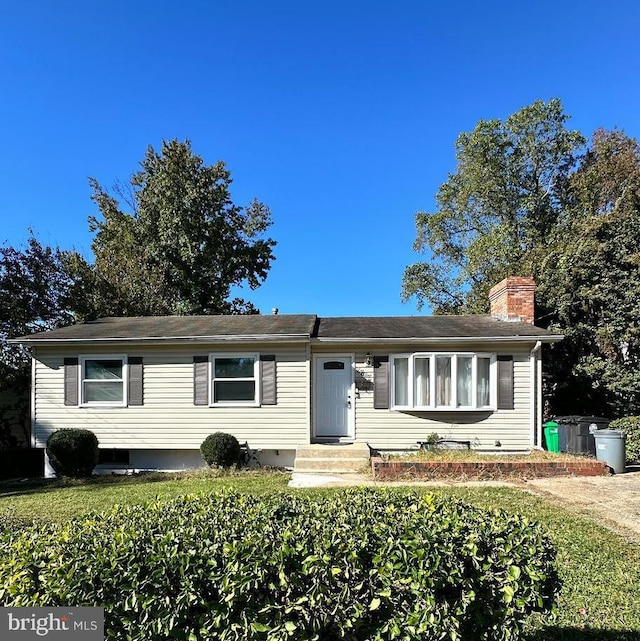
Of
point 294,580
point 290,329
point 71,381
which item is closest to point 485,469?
point 290,329

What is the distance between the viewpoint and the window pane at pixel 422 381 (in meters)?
11.4

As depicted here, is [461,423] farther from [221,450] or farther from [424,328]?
[221,450]

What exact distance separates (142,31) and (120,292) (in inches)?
442

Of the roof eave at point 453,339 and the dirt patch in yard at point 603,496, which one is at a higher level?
the roof eave at point 453,339

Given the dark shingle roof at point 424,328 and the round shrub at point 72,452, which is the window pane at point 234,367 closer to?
the dark shingle roof at point 424,328

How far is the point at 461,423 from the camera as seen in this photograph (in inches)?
448

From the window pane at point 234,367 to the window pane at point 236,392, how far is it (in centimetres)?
18

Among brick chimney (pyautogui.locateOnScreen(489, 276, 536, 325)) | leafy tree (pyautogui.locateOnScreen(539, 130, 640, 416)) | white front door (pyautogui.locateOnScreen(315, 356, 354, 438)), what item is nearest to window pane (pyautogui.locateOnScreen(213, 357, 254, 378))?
white front door (pyautogui.locateOnScreen(315, 356, 354, 438))

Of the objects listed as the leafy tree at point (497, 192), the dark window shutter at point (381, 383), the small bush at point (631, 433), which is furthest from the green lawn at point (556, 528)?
the leafy tree at point (497, 192)

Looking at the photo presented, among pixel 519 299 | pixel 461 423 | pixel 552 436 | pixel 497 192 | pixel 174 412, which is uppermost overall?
pixel 497 192

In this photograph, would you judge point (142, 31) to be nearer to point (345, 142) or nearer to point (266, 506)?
point (345, 142)

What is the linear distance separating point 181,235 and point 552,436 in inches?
751

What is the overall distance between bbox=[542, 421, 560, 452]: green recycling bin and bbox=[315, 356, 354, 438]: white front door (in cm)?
508

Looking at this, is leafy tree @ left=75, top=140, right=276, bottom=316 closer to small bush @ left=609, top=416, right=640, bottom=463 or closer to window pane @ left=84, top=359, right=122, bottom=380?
window pane @ left=84, top=359, right=122, bottom=380
